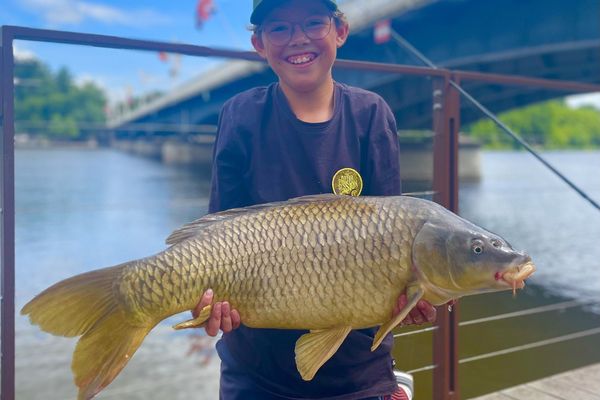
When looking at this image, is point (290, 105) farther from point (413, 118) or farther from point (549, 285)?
point (413, 118)

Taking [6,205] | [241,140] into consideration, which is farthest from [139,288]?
[6,205]

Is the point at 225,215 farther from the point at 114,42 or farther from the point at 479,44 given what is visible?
the point at 479,44

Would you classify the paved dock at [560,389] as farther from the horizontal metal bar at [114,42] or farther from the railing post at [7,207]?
the railing post at [7,207]

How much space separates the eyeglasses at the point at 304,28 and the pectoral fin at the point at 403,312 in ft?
2.45

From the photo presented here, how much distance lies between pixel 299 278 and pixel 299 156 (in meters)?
0.36

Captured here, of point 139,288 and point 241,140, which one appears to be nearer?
point 139,288

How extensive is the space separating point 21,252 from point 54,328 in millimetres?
9517

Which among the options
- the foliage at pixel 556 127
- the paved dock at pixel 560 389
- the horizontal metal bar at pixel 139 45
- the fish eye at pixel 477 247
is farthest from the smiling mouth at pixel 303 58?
the foliage at pixel 556 127

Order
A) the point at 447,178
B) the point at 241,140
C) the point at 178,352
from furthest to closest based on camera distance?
the point at 178,352
the point at 447,178
the point at 241,140

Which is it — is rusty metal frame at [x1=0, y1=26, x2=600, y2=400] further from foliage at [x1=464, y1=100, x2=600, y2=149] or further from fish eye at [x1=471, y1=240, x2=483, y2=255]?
foliage at [x1=464, y1=100, x2=600, y2=149]

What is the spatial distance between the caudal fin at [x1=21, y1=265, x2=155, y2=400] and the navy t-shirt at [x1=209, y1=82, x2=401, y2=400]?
0.33 metres

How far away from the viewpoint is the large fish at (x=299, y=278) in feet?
5.27

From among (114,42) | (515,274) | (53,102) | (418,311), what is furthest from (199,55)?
(53,102)

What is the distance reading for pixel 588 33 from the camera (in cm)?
1071
